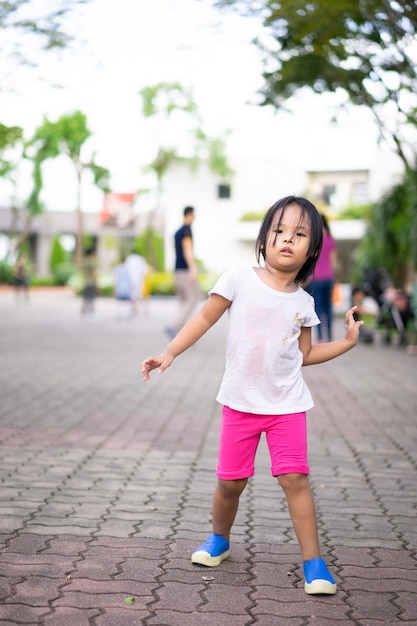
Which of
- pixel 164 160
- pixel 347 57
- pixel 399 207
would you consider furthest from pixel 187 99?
pixel 347 57

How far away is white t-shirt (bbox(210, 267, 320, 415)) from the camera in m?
3.56

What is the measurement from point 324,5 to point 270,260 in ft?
20.2

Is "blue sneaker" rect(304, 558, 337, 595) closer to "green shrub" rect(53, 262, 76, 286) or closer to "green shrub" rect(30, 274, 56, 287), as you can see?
"green shrub" rect(30, 274, 56, 287)

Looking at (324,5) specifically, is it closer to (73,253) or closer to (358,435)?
(358,435)

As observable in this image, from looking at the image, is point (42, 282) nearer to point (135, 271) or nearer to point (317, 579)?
point (135, 271)

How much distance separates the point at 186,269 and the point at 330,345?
996cm

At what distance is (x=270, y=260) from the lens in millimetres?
3582

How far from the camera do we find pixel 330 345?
12.4ft

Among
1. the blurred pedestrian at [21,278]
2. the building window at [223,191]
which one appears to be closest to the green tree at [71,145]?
the building window at [223,191]

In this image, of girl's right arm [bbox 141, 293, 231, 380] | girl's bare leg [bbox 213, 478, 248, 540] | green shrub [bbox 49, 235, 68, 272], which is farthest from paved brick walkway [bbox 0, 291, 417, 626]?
green shrub [bbox 49, 235, 68, 272]

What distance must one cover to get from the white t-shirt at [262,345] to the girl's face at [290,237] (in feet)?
0.47

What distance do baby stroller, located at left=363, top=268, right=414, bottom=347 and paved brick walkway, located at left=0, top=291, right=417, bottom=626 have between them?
16.4 feet

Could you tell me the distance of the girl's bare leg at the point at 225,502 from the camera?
12.0 feet

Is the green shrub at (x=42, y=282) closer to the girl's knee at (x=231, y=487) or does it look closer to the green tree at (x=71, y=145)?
the green tree at (x=71, y=145)
